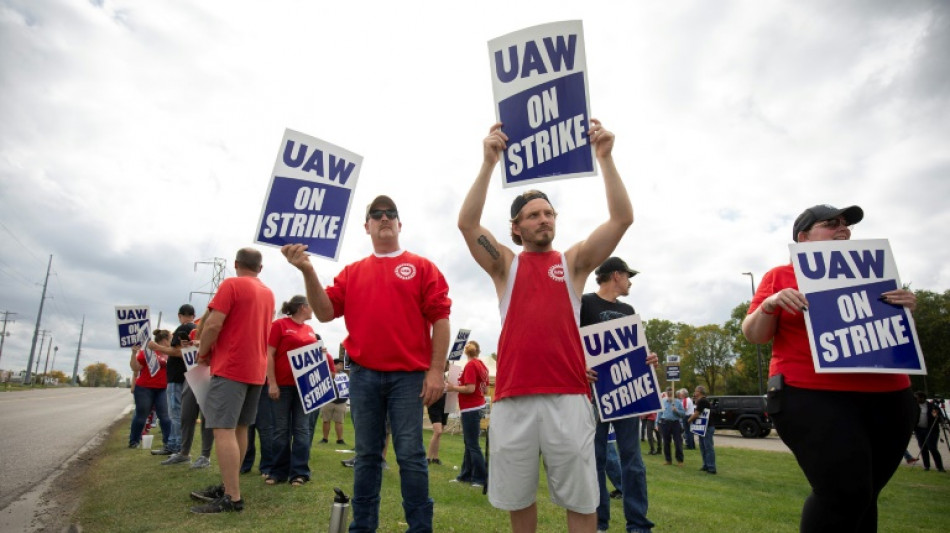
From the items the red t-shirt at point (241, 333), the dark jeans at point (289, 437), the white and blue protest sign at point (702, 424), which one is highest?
the red t-shirt at point (241, 333)

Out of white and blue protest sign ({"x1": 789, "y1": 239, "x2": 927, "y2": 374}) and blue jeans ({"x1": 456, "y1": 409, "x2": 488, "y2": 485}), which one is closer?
white and blue protest sign ({"x1": 789, "y1": 239, "x2": 927, "y2": 374})

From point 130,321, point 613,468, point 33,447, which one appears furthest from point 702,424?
point 33,447

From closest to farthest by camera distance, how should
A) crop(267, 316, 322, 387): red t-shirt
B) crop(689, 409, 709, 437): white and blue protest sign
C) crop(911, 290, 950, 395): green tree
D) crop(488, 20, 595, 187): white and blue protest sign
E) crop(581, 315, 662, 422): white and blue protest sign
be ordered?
1. crop(488, 20, 595, 187): white and blue protest sign
2. crop(581, 315, 662, 422): white and blue protest sign
3. crop(267, 316, 322, 387): red t-shirt
4. crop(689, 409, 709, 437): white and blue protest sign
5. crop(911, 290, 950, 395): green tree

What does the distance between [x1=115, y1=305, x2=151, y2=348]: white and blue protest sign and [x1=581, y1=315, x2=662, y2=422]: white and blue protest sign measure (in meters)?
9.51

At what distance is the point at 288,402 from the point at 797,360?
5.44 meters

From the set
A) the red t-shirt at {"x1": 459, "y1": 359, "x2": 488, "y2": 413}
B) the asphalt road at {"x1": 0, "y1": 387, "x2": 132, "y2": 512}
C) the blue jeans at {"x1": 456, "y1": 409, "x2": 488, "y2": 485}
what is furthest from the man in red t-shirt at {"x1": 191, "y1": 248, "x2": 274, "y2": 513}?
the red t-shirt at {"x1": 459, "y1": 359, "x2": 488, "y2": 413}

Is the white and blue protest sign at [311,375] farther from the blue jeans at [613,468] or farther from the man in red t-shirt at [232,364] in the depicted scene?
the blue jeans at [613,468]

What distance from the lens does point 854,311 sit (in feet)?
9.27

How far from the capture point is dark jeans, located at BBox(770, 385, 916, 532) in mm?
2562

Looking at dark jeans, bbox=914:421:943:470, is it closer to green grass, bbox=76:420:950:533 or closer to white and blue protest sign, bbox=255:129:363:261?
green grass, bbox=76:420:950:533

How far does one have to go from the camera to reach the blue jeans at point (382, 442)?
3.32 meters

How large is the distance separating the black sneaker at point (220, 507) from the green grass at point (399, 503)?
0.27 feet

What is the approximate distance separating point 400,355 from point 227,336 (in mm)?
2108

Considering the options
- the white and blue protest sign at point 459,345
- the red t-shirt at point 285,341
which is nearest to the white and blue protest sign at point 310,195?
the red t-shirt at point 285,341
